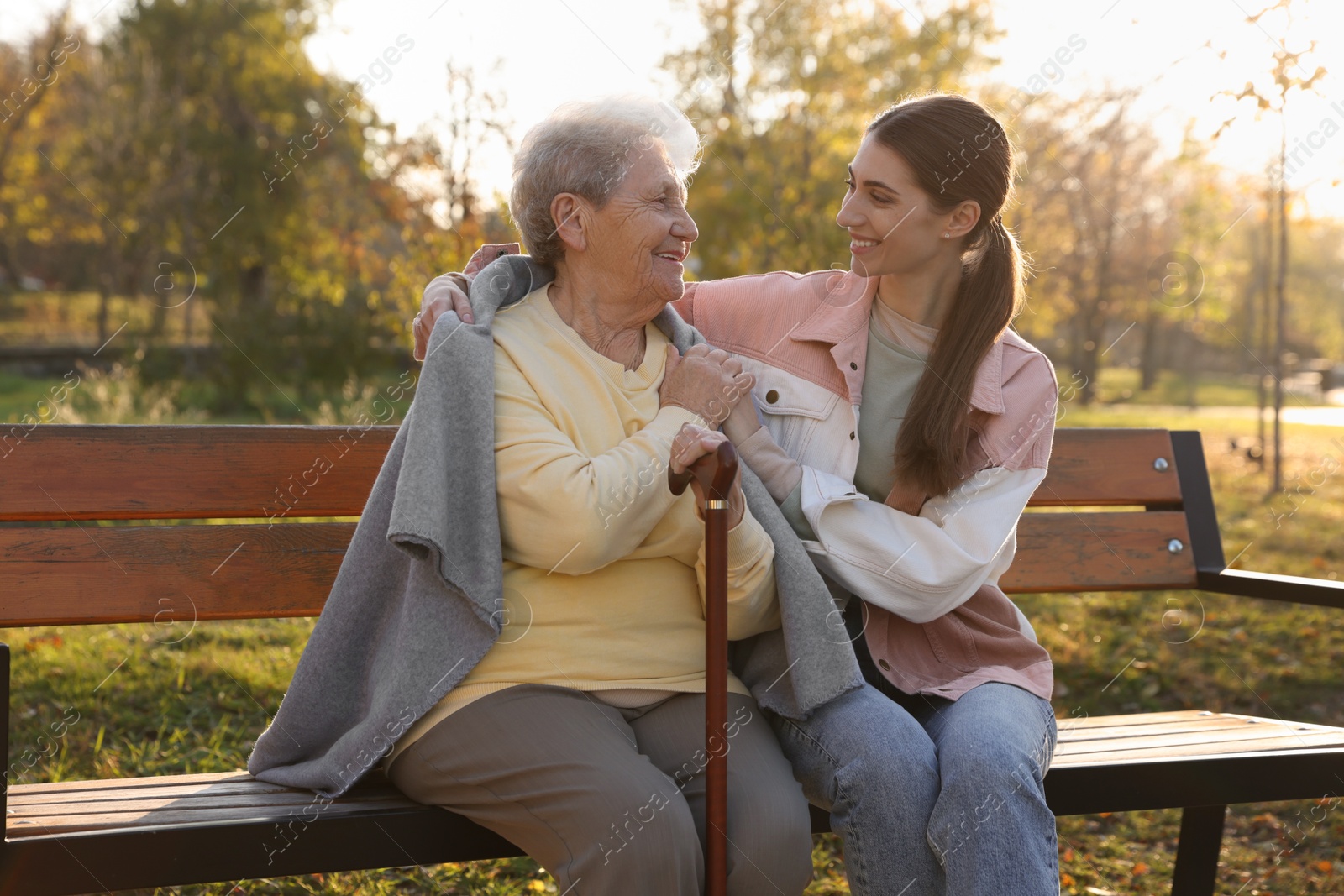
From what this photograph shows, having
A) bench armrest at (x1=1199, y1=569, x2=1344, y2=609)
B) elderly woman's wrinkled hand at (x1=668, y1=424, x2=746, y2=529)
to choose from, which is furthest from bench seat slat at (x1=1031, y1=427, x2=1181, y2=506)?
elderly woman's wrinkled hand at (x1=668, y1=424, x2=746, y2=529)

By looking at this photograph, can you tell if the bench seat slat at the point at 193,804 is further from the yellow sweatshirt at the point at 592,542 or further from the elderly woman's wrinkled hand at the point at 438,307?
the elderly woman's wrinkled hand at the point at 438,307

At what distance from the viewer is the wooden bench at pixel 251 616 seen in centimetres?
205

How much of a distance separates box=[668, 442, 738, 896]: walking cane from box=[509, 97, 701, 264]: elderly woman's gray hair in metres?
0.67

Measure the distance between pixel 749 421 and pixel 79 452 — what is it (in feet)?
4.60

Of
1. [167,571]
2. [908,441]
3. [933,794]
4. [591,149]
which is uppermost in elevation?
[591,149]

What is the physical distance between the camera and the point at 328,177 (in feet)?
61.0

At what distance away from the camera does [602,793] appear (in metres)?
1.99

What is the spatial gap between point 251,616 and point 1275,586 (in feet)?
8.16

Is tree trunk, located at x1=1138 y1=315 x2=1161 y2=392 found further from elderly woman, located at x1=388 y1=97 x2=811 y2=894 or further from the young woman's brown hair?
elderly woman, located at x1=388 y1=97 x2=811 y2=894

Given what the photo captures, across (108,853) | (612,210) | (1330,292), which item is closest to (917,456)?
(612,210)

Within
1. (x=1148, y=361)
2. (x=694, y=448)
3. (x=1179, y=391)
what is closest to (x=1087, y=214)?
(x=1179, y=391)

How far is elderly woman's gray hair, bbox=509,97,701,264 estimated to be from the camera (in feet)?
7.73

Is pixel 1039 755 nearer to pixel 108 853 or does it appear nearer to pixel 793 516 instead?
pixel 793 516

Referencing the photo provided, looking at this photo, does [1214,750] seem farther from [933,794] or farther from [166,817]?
[166,817]
